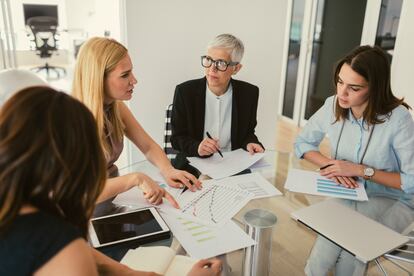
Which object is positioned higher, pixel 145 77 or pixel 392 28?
pixel 392 28

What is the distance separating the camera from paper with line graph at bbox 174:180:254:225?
1.25 m

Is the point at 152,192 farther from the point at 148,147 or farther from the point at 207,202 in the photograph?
the point at 148,147

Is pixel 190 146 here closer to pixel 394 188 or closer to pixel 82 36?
pixel 394 188

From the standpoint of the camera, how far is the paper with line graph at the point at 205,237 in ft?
3.53

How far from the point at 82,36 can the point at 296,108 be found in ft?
17.3

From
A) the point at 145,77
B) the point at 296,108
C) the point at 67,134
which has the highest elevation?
the point at 67,134

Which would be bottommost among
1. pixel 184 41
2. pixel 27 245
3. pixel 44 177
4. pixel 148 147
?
pixel 148 147

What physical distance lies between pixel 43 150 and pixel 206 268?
1.84ft

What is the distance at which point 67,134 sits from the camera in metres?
0.67

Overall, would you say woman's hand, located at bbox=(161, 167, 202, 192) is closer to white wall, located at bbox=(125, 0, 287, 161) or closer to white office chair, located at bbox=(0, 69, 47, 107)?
white office chair, located at bbox=(0, 69, 47, 107)

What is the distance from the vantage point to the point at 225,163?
1.71 meters

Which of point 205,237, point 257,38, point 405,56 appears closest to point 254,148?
point 205,237

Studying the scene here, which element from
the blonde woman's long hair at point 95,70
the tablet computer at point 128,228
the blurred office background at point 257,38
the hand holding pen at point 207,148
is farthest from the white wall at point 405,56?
the tablet computer at point 128,228

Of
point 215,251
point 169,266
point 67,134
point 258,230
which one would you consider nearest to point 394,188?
point 258,230
